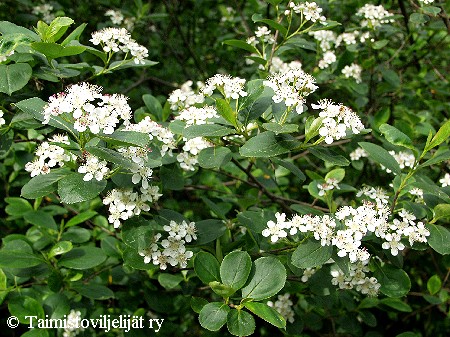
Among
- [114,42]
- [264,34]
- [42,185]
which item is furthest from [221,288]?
[264,34]

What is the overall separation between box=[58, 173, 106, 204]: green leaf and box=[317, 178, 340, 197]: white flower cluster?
2.72 feet

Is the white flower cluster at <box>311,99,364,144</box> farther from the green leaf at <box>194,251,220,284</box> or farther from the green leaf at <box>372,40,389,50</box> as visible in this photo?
the green leaf at <box>372,40,389,50</box>

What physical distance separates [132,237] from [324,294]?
0.65 metres

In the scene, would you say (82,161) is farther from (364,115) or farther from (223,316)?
(364,115)

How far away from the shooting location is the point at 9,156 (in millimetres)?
2340

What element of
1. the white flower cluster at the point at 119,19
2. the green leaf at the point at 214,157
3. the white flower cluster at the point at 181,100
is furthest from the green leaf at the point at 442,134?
the white flower cluster at the point at 119,19

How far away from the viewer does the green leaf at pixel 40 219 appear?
197 cm

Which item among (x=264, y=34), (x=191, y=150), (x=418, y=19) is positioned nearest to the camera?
(x=191, y=150)

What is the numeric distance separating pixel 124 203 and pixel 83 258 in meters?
0.47

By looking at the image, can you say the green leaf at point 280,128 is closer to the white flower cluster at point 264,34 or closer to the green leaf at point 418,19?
the white flower cluster at point 264,34

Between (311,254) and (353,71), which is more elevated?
(311,254)

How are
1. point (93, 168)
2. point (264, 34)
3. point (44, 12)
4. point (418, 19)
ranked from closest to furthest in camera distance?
1. point (93, 168)
2. point (264, 34)
3. point (418, 19)
4. point (44, 12)

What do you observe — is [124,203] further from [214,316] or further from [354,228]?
[354,228]

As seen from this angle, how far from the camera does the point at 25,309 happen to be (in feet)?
5.87
